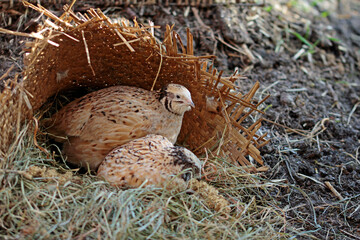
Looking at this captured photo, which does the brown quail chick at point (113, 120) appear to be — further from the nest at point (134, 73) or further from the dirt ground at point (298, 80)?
the dirt ground at point (298, 80)

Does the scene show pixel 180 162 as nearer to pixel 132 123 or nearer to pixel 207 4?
pixel 132 123

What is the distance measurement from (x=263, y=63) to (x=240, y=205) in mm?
2098

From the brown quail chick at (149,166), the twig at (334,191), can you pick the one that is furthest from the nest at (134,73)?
the twig at (334,191)

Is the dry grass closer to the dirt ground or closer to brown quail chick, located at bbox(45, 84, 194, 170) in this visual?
brown quail chick, located at bbox(45, 84, 194, 170)

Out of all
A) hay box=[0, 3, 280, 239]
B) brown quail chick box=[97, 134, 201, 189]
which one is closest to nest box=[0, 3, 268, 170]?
hay box=[0, 3, 280, 239]

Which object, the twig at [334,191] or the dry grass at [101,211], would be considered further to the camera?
the twig at [334,191]

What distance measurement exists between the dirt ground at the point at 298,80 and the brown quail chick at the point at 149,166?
76cm

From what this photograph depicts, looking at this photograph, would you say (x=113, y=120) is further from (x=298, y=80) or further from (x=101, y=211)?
(x=298, y=80)

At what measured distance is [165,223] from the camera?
2.45m

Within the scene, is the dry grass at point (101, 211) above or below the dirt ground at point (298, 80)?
below

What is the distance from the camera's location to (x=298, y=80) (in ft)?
14.8

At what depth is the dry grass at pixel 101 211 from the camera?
7.41ft

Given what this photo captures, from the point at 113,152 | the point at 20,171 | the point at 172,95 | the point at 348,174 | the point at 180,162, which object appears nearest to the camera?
the point at 20,171

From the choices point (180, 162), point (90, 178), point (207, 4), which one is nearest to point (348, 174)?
point (180, 162)
